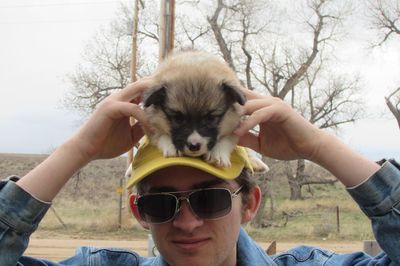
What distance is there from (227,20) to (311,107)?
565 centimetres

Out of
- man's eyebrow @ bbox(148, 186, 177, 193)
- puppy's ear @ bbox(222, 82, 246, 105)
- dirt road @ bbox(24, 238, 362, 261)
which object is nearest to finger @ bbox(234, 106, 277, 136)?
puppy's ear @ bbox(222, 82, 246, 105)

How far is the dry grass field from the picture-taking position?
19.6 metres

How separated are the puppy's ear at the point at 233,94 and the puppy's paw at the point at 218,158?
0.33 metres

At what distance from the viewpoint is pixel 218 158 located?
289 centimetres

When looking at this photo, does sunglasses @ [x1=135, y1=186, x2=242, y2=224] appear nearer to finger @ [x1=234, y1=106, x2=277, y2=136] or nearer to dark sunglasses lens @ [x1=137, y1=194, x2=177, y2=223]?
dark sunglasses lens @ [x1=137, y1=194, x2=177, y2=223]

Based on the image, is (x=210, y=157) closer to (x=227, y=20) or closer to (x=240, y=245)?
(x=240, y=245)

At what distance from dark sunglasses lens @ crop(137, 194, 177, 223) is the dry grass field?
15.9 m

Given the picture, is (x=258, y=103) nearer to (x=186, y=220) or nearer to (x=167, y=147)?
(x=167, y=147)

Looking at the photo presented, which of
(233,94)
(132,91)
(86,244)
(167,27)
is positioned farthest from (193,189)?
(86,244)

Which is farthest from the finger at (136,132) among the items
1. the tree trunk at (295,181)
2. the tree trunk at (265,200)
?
the tree trunk at (295,181)

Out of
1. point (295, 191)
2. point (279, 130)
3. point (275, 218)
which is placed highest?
point (279, 130)

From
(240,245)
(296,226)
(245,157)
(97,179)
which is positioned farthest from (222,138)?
(97,179)

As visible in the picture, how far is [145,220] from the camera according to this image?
9.65ft

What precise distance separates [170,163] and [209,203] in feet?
0.87
